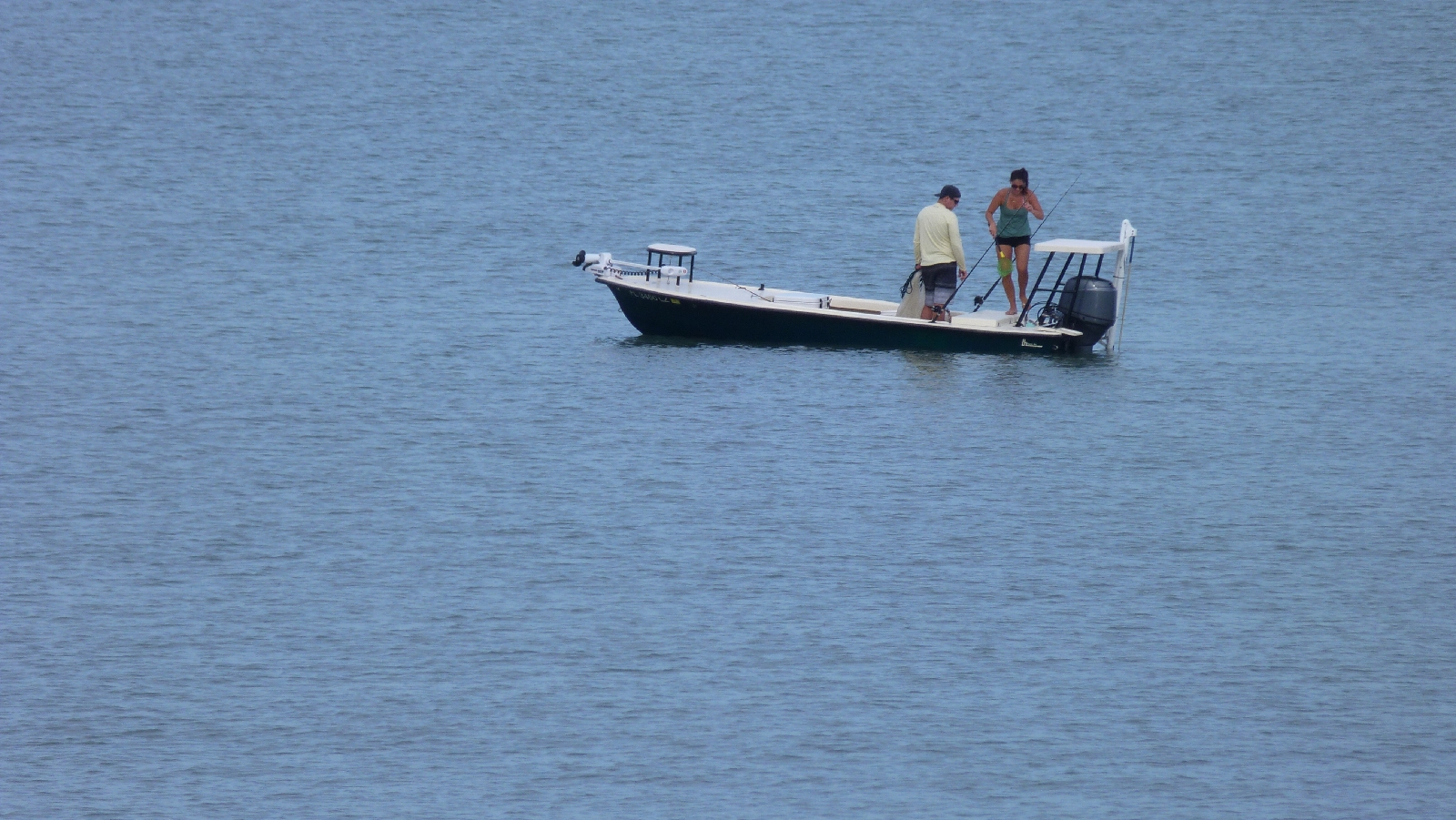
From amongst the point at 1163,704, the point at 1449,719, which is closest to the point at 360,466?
the point at 1163,704

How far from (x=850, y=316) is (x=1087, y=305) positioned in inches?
87.2

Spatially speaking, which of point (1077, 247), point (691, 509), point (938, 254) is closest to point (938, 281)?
point (938, 254)

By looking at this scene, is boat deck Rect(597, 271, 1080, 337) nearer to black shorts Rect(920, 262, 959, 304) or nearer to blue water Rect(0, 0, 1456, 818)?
black shorts Rect(920, 262, 959, 304)

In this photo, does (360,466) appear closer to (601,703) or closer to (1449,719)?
(601,703)

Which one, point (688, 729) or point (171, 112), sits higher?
point (171, 112)

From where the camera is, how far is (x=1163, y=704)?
1146 cm

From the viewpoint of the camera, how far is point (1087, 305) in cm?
1898

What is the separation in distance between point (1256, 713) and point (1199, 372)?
29.8 feet

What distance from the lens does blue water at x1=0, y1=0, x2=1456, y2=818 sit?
10711 mm

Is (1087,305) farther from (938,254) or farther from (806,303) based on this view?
(806,303)

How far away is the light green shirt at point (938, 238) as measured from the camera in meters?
18.6

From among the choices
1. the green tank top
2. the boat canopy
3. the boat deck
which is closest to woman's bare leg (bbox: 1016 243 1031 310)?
the green tank top

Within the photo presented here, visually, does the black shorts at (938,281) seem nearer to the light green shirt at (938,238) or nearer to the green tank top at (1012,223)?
the light green shirt at (938,238)

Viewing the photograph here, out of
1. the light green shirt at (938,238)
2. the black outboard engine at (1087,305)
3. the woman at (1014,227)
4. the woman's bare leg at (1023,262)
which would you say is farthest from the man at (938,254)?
the black outboard engine at (1087,305)
